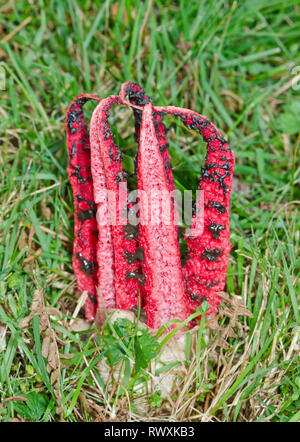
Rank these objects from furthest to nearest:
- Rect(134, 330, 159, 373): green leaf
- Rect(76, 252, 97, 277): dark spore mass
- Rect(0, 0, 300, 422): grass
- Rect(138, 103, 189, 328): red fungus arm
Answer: Rect(76, 252, 97, 277): dark spore mass < Rect(0, 0, 300, 422): grass < Rect(134, 330, 159, 373): green leaf < Rect(138, 103, 189, 328): red fungus arm

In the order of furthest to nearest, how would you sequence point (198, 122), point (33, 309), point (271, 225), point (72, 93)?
1. point (72, 93)
2. point (271, 225)
3. point (33, 309)
4. point (198, 122)

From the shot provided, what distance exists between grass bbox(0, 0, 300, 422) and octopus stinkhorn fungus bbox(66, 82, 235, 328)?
0.21 meters

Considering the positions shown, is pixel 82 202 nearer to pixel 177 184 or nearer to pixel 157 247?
pixel 157 247

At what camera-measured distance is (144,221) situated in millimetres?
2350

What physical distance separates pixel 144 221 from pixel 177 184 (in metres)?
0.78

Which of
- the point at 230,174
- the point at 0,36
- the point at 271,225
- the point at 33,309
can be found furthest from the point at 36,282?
the point at 0,36

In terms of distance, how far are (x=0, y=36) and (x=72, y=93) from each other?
1.03m

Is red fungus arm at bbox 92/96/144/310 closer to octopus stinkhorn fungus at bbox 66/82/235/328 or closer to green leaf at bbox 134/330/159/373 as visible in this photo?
octopus stinkhorn fungus at bbox 66/82/235/328

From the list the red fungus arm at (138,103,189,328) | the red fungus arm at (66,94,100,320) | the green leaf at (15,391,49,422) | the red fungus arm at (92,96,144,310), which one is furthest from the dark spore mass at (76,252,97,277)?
the green leaf at (15,391,49,422)

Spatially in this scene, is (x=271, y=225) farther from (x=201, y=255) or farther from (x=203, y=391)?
(x=203, y=391)

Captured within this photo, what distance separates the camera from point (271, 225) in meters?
3.22

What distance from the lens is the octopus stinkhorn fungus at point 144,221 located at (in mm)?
2262

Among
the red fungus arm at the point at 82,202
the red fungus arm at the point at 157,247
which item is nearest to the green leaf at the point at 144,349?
the red fungus arm at the point at 157,247

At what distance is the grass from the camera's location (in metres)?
2.60
